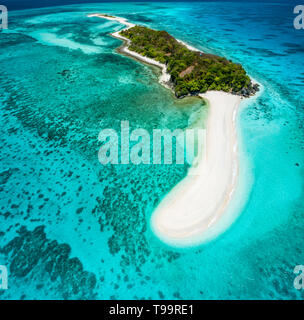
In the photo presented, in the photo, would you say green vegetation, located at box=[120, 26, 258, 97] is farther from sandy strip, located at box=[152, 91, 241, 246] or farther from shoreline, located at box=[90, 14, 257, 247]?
sandy strip, located at box=[152, 91, 241, 246]

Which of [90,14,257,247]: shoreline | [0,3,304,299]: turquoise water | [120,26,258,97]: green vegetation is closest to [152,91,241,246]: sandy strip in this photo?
[90,14,257,247]: shoreline

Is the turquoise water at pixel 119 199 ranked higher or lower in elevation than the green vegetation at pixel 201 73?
lower

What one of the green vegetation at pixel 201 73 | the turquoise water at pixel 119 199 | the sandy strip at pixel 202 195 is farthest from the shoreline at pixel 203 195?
the green vegetation at pixel 201 73

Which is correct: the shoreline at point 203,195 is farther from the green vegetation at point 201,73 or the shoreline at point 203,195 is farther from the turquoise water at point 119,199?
the green vegetation at point 201,73

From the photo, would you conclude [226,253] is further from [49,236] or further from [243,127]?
[243,127]

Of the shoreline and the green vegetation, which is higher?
the green vegetation
